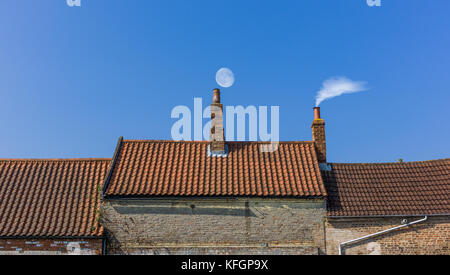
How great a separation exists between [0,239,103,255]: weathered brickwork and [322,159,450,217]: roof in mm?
9018

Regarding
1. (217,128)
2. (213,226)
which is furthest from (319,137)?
(213,226)

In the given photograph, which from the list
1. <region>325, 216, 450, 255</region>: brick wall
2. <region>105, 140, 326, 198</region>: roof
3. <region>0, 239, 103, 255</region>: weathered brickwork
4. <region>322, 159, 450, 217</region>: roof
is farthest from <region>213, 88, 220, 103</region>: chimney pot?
<region>0, 239, 103, 255</region>: weathered brickwork

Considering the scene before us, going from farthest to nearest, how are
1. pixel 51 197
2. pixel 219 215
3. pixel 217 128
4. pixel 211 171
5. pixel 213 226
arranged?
pixel 217 128
pixel 211 171
pixel 51 197
pixel 219 215
pixel 213 226

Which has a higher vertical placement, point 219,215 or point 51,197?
point 51,197

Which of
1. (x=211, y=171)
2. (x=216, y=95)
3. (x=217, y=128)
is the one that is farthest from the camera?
(x=216, y=95)

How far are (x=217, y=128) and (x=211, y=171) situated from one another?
223cm

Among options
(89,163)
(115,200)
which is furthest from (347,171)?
(89,163)

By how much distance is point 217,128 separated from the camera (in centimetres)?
1809

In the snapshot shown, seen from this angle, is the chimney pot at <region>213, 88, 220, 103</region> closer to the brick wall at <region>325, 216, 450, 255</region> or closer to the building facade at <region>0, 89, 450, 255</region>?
the building facade at <region>0, 89, 450, 255</region>

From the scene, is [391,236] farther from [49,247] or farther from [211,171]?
[49,247]

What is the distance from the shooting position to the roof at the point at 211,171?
15547 mm

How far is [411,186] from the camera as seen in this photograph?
16.9 metres

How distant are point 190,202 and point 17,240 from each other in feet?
20.5
